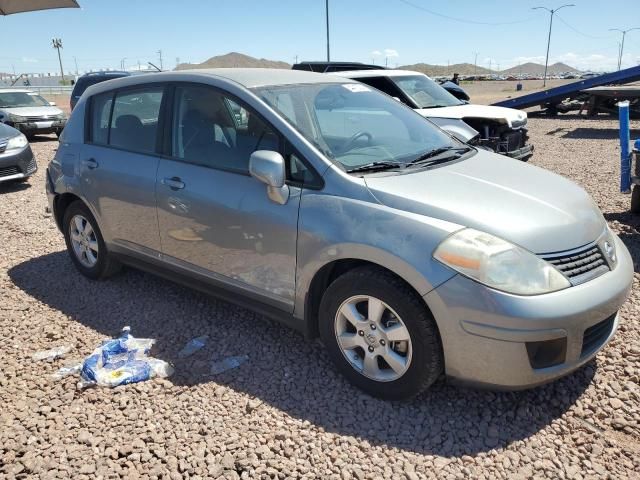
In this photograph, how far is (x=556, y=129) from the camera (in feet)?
50.7

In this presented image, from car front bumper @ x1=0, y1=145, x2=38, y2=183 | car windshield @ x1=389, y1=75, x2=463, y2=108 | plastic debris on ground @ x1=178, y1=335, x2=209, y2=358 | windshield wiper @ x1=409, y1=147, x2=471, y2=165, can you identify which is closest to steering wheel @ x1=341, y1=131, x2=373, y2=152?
windshield wiper @ x1=409, y1=147, x2=471, y2=165

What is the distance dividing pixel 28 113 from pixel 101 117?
1183 centimetres

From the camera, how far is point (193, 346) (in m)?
3.57

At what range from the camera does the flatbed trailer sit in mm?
14273

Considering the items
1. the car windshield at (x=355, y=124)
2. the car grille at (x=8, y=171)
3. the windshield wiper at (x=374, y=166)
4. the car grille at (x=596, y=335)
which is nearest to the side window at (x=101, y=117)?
the car windshield at (x=355, y=124)

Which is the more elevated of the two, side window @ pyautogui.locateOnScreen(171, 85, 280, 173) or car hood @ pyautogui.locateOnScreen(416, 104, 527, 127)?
side window @ pyautogui.locateOnScreen(171, 85, 280, 173)

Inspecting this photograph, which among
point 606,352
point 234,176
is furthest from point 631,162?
point 234,176

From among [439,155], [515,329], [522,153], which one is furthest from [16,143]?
[515,329]

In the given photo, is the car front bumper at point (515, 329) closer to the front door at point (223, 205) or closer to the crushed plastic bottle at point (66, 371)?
the front door at point (223, 205)

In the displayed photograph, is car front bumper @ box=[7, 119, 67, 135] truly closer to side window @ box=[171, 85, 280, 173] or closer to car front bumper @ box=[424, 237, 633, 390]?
side window @ box=[171, 85, 280, 173]

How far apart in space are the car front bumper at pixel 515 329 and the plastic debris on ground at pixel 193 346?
173 centimetres

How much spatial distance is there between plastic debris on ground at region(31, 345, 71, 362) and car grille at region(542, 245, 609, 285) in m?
3.08

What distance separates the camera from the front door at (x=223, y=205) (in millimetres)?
3146

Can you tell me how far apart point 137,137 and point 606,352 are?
3.62 m
